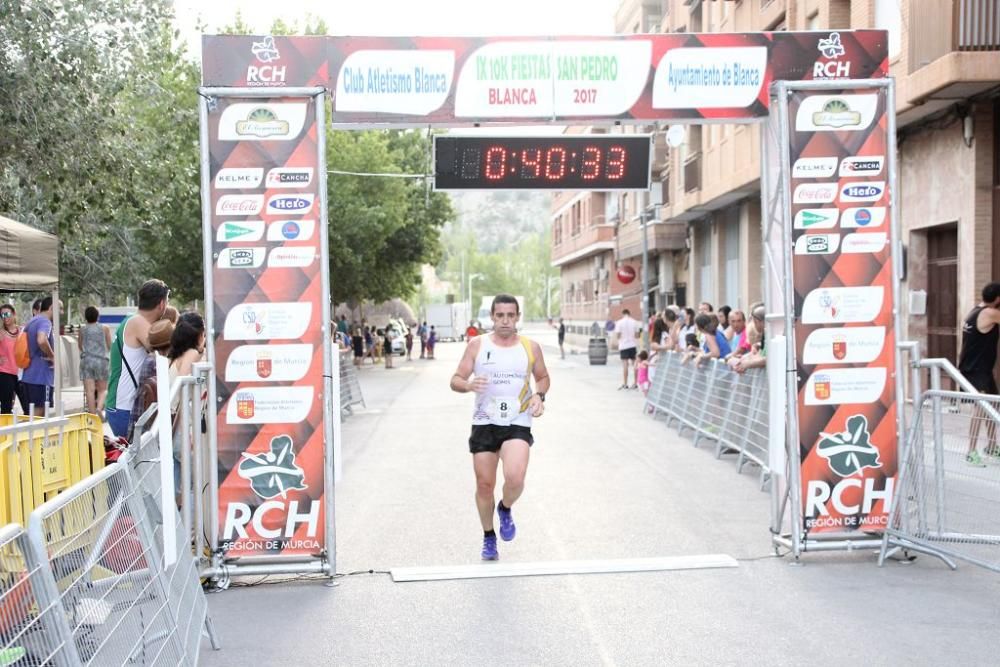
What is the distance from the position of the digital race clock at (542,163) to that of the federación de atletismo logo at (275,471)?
316 centimetres

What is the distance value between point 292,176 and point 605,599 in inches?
129

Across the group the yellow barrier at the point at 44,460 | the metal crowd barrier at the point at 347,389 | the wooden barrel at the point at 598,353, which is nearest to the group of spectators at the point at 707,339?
the metal crowd barrier at the point at 347,389

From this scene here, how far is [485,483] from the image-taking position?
7.45m

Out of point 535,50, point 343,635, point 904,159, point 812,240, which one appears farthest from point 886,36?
point 904,159

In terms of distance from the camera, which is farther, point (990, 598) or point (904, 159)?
point (904, 159)

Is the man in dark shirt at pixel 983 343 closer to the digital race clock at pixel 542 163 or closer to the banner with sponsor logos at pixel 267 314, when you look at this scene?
the digital race clock at pixel 542 163

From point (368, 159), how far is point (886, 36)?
25127 mm

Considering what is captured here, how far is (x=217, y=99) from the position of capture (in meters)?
7.05

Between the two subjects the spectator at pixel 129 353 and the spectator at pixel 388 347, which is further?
the spectator at pixel 388 347

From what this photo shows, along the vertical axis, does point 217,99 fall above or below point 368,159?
below

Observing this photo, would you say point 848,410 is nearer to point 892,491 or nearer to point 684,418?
point 892,491

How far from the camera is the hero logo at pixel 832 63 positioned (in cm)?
754

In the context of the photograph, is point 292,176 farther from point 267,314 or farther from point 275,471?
point 275,471

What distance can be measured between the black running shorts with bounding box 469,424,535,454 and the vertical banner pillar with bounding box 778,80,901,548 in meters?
1.84
